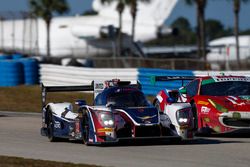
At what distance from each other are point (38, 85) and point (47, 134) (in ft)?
58.0

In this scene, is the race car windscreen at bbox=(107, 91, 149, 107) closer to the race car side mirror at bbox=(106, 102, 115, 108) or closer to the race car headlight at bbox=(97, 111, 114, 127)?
the race car side mirror at bbox=(106, 102, 115, 108)

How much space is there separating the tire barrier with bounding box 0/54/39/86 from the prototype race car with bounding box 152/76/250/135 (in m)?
16.5

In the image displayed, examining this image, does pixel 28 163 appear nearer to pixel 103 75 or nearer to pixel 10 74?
pixel 103 75

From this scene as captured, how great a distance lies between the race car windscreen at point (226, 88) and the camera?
58.2ft

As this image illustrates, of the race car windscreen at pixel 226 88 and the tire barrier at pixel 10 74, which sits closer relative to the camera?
the race car windscreen at pixel 226 88

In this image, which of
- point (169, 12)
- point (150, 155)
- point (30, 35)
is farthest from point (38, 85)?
point (30, 35)

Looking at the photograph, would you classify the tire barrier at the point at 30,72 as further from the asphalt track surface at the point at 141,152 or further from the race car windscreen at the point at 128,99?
the race car windscreen at the point at 128,99

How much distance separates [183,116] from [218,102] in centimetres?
183

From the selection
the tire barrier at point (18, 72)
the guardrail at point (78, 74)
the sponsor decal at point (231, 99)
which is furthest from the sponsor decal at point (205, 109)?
the tire barrier at point (18, 72)

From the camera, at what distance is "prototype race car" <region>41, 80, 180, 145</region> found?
14789 millimetres

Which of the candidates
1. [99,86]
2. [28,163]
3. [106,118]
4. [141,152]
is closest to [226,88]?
[99,86]

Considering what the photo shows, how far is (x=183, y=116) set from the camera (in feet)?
51.0

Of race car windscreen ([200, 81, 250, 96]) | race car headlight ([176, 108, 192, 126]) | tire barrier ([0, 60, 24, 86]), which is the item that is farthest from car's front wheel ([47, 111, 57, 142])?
tire barrier ([0, 60, 24, 86])

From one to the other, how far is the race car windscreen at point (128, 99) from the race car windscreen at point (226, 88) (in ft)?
7.96
